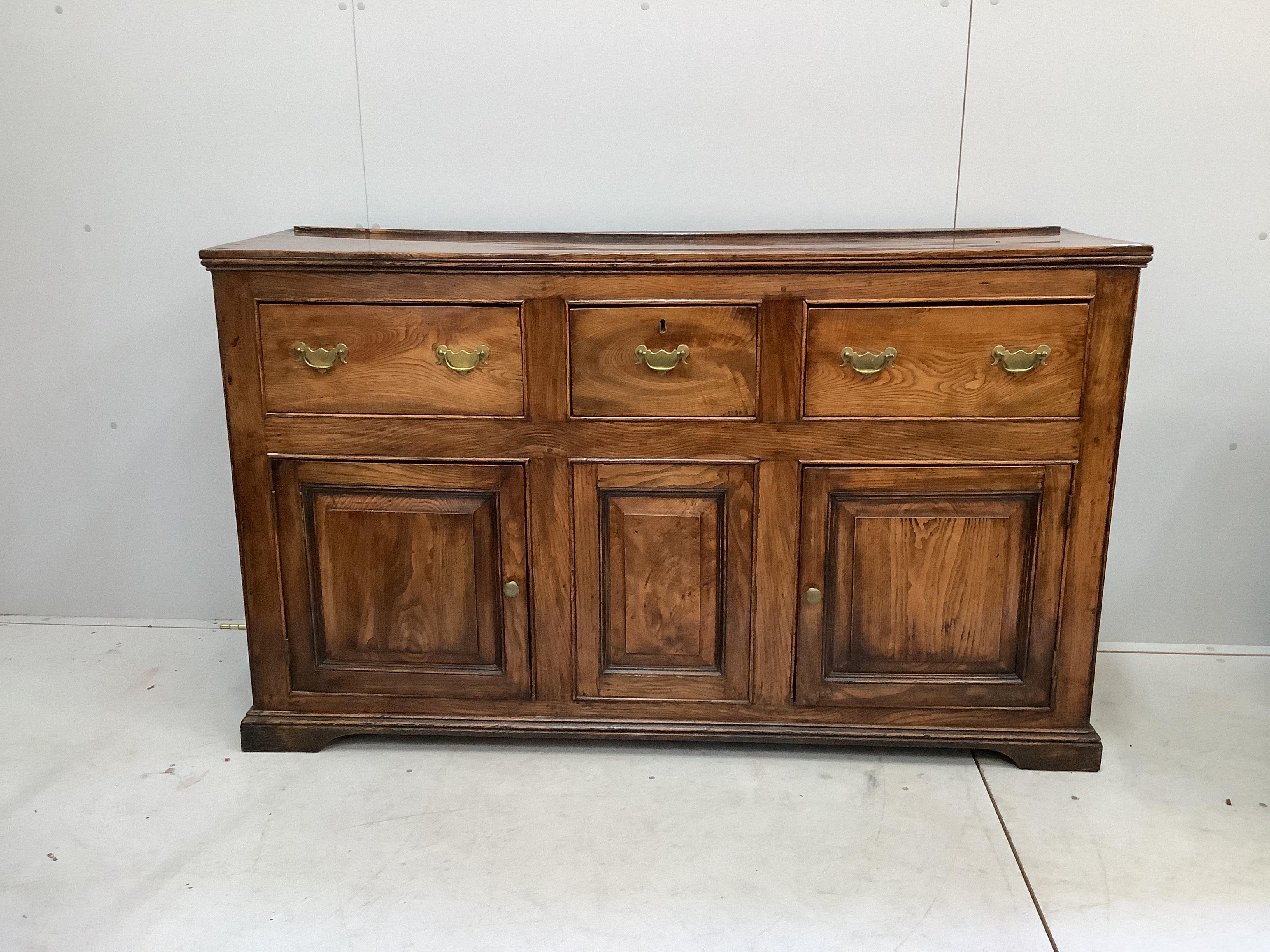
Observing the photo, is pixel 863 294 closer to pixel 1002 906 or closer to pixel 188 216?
pixel 1002 906

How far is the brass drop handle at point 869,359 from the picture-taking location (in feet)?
5.85

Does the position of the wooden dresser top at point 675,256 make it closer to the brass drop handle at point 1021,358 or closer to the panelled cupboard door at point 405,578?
the brass drop handle at point 1021,358

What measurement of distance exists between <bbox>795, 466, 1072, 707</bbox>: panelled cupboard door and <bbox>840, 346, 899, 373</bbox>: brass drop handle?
18 cm

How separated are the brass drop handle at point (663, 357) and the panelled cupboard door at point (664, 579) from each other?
180 millimetres

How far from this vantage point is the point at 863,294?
5.80 feet

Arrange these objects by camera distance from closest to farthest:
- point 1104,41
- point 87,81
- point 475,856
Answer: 1. point 475,856
2. point 1104,41
3. point 87,81

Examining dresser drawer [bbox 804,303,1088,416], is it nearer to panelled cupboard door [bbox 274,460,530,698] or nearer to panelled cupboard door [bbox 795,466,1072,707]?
panelled cupboard door [bbox 795,466,1072,707]

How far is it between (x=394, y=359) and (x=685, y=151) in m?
0.83

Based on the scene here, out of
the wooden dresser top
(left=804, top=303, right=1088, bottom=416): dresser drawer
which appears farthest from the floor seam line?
the wooden dresser top


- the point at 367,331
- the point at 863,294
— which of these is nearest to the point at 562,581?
the point at 367,331

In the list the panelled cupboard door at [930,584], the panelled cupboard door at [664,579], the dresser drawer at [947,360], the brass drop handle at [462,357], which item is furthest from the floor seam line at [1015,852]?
the brass drop handle at [462,357]

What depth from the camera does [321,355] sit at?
72.2 inches

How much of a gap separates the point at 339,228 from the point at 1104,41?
1639 mm

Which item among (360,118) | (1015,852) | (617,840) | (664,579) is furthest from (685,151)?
(1015,852)
